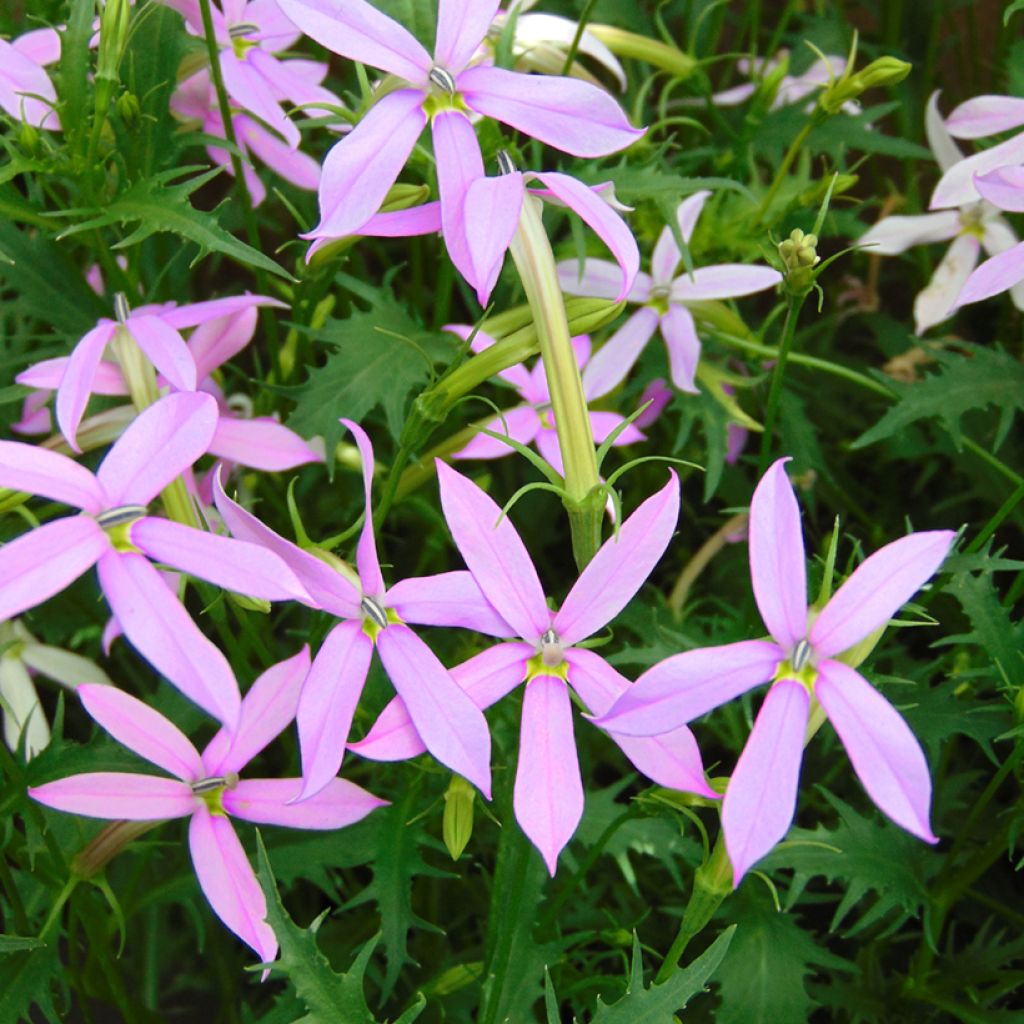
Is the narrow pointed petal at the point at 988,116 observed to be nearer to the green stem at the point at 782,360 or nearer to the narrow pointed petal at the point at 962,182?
the narrow pointed petal at the point at 962,182

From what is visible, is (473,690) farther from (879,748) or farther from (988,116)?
(988,116)

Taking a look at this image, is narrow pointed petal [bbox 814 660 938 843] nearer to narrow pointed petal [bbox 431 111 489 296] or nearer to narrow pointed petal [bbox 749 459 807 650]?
narrow pointed petal [bbox 749 459 807 650]

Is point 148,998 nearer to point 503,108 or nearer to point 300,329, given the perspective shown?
point 300,329

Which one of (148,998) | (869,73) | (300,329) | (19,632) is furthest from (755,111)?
(148,998)

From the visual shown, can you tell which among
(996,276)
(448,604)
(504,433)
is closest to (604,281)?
(504,433)

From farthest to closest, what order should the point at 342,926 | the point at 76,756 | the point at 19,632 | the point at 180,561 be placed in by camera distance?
1. the point at 342,926
2. the point at 19,632
3. the point at 76,756
4. the point at 180,561
